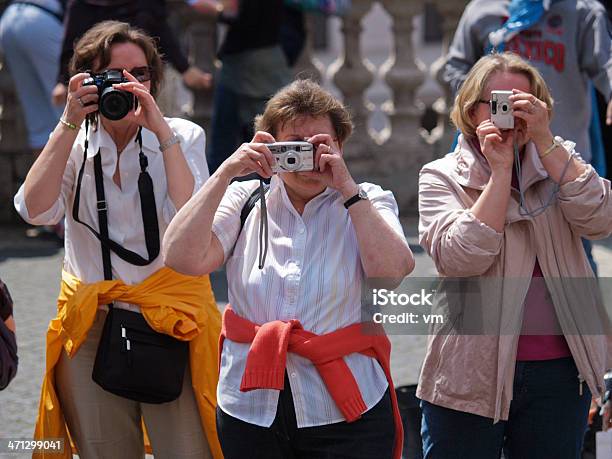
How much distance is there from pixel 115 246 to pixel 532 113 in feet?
4.44

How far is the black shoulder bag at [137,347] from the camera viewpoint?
381 centimetres

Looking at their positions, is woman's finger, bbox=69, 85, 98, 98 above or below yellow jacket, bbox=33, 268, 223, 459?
above

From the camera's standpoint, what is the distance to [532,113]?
3465 millimetres

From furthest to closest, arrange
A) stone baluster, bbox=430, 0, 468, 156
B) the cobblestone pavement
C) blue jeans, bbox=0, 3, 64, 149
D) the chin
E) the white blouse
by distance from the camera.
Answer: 1. stone baluster, bbox=430, 0, 468, 156
2. blue jeans, bbox=0, 3, 64, 149
3. the cobblestone pavement
4. the white blouse
5. the chin

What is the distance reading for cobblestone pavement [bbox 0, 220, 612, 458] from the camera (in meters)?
5.33

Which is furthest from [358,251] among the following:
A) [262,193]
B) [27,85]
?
[27,85]

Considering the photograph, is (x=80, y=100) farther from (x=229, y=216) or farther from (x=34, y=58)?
(x=34, y=58)

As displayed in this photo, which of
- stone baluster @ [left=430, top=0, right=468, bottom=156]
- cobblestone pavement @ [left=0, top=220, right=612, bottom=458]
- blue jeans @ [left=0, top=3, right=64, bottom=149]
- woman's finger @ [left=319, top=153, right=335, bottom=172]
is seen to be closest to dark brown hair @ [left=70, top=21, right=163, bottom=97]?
woman's finger @ [left=319, top=153, right=335, bottom=172]

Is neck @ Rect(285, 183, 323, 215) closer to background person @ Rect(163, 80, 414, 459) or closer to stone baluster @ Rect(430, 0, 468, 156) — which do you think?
background person @ Rect(163, 80, 414, 459)

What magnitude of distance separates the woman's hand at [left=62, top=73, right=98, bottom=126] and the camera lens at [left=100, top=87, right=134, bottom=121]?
1.6 inches

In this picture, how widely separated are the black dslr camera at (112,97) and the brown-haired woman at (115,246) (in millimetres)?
26

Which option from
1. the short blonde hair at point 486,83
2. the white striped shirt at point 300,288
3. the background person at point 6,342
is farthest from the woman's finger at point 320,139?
the background person at point 6,342

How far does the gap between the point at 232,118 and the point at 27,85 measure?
1462mm

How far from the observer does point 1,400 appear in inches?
213
